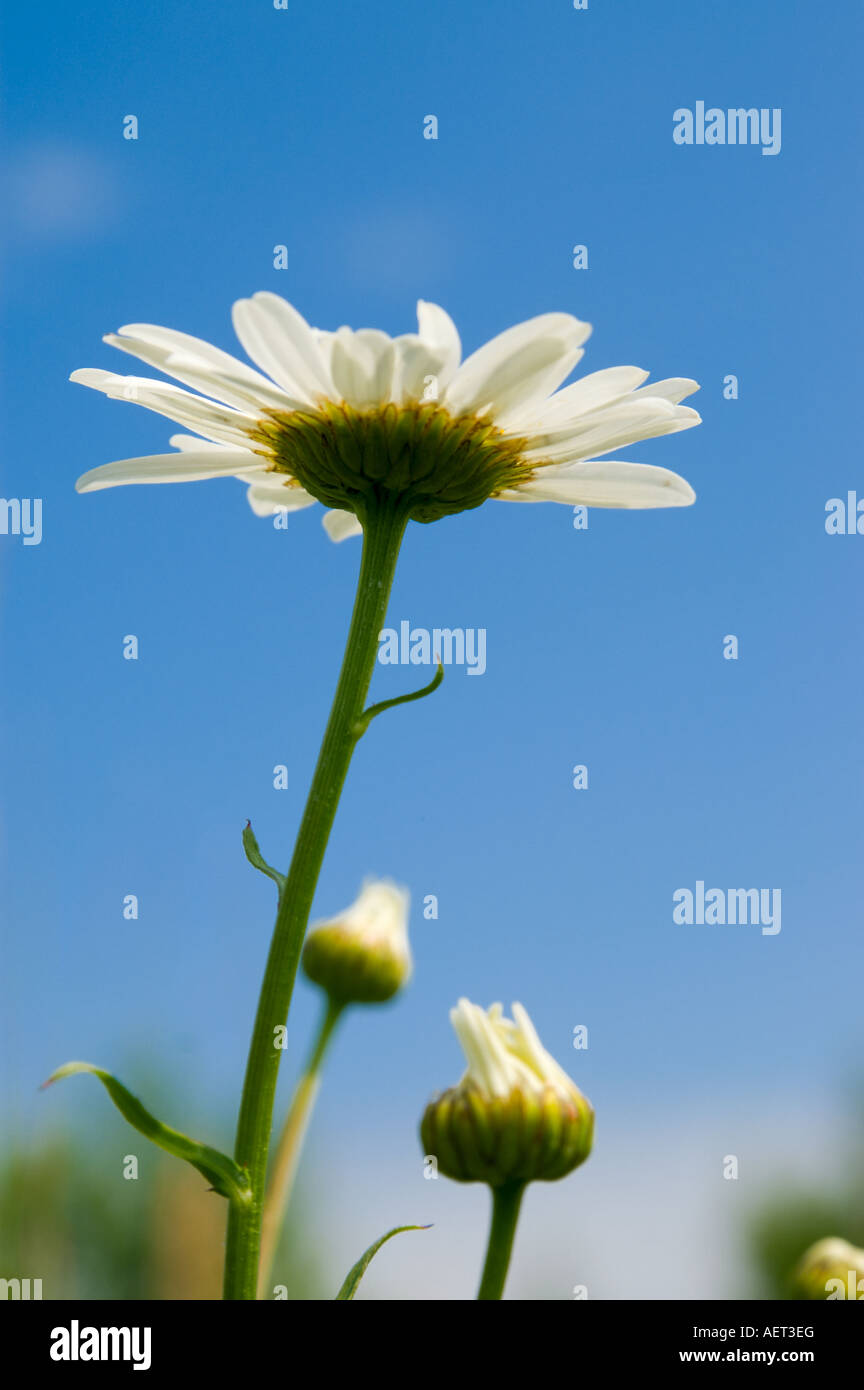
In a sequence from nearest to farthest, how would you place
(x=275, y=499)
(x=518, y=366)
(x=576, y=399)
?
(x=518, y=366) → (x=576, y=399) → (x=275, y=499)

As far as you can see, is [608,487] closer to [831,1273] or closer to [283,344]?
[283,344]

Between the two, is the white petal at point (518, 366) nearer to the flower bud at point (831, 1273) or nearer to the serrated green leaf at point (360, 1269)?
the serrated green leaf at point (360, 1269)

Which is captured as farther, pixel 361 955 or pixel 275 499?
pixel 361 955

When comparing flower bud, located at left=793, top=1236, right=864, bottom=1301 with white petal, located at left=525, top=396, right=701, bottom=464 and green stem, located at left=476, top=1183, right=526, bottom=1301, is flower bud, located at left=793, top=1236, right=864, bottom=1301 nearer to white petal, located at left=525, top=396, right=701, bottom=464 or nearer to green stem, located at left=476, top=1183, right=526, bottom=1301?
green stem, located at left=476, top=1183, right=526, bottom=1301

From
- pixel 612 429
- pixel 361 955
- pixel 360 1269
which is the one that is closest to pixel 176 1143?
pixel 360 1269

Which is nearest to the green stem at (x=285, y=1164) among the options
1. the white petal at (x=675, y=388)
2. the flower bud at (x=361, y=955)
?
the flower bud at (x=361, y=955)

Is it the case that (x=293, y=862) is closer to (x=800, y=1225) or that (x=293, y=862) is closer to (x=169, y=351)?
(x=169, y=351)
